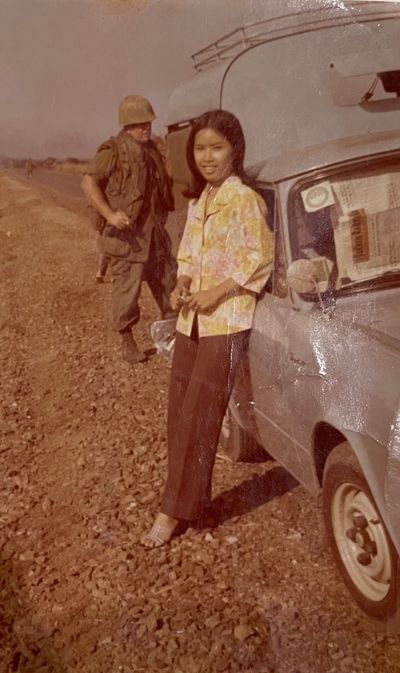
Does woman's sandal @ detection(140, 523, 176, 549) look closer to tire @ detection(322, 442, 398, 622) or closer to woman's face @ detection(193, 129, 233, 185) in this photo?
tire @ detection(322, 442, 398, 622)

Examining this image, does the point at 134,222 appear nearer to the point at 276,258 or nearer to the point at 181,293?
the point at 181,293

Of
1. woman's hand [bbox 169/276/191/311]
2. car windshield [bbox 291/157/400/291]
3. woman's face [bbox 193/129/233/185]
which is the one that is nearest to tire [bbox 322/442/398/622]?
car windshield [bbox 291/157/400/291]

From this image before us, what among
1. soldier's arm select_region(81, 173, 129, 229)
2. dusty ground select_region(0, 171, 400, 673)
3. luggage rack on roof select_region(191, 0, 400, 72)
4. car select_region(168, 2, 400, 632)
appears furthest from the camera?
soldier's arm select_region(81, 173, 129, 229)

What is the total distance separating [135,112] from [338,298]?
2007mm

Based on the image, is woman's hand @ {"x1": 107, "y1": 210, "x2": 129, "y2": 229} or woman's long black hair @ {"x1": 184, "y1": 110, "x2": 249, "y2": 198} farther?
woman's hand @ {"x1": 107, "y1": 210, "x2": 129, "y2": 229}

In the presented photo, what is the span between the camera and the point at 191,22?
11.8 feet

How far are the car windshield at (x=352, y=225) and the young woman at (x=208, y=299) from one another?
18 cm

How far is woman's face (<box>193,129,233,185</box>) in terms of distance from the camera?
2.91m

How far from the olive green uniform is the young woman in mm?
1678

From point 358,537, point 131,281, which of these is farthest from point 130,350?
point 358,537

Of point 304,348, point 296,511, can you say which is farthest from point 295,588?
point 304,348

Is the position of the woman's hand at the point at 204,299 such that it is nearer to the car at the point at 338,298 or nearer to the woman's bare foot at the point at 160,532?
the car at the point at 338,298

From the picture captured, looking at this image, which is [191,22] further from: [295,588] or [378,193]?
[295,588]

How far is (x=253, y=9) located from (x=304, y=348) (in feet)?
6.59
